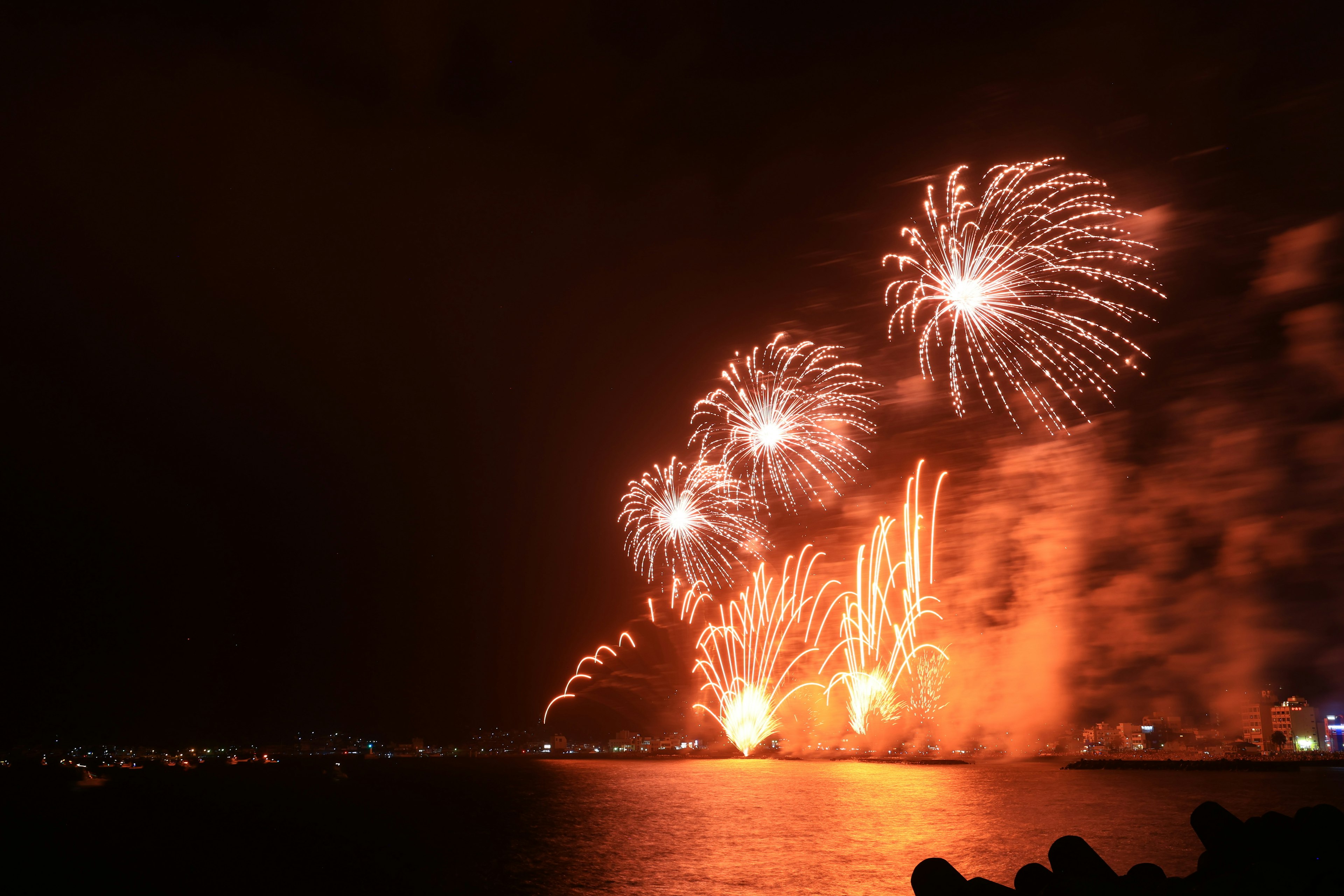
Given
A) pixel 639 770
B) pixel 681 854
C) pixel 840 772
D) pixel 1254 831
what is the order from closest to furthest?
pixel 1254 831 < pixel 681 854 < pixel 840 772 < pixel 639 770

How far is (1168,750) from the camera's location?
140m

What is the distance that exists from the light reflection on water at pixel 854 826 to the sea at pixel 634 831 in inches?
6.6

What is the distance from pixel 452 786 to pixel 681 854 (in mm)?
74396

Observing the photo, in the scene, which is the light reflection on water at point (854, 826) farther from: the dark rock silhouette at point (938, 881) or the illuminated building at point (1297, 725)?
the illuminated building at point (1297, 725)

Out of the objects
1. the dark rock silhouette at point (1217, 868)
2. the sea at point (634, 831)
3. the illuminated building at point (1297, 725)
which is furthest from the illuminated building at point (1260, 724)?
the dark rock silhouette at point (1217, 868)

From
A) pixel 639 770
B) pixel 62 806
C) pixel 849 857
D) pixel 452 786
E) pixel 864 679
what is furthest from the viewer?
pixel 639 770

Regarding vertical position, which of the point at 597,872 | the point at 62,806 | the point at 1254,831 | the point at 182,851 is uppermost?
the point at 1254,831

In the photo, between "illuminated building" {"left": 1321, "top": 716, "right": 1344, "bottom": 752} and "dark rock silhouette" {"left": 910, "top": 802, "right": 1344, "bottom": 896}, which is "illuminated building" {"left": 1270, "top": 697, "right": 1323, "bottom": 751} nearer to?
"illuminated building" {"left": 1321, "top": 716, "right": 1344, "bottom": 752}

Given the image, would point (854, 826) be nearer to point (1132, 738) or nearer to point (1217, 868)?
point (1217, 868)

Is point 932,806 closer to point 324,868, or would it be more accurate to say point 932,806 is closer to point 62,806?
point 324,868

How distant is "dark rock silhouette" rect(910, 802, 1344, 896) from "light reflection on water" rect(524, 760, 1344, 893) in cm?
1498

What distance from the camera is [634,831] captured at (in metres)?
40.4

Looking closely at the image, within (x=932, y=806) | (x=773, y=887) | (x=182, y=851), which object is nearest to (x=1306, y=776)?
(x=932, y=806)

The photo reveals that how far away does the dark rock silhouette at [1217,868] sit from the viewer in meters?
6.21
